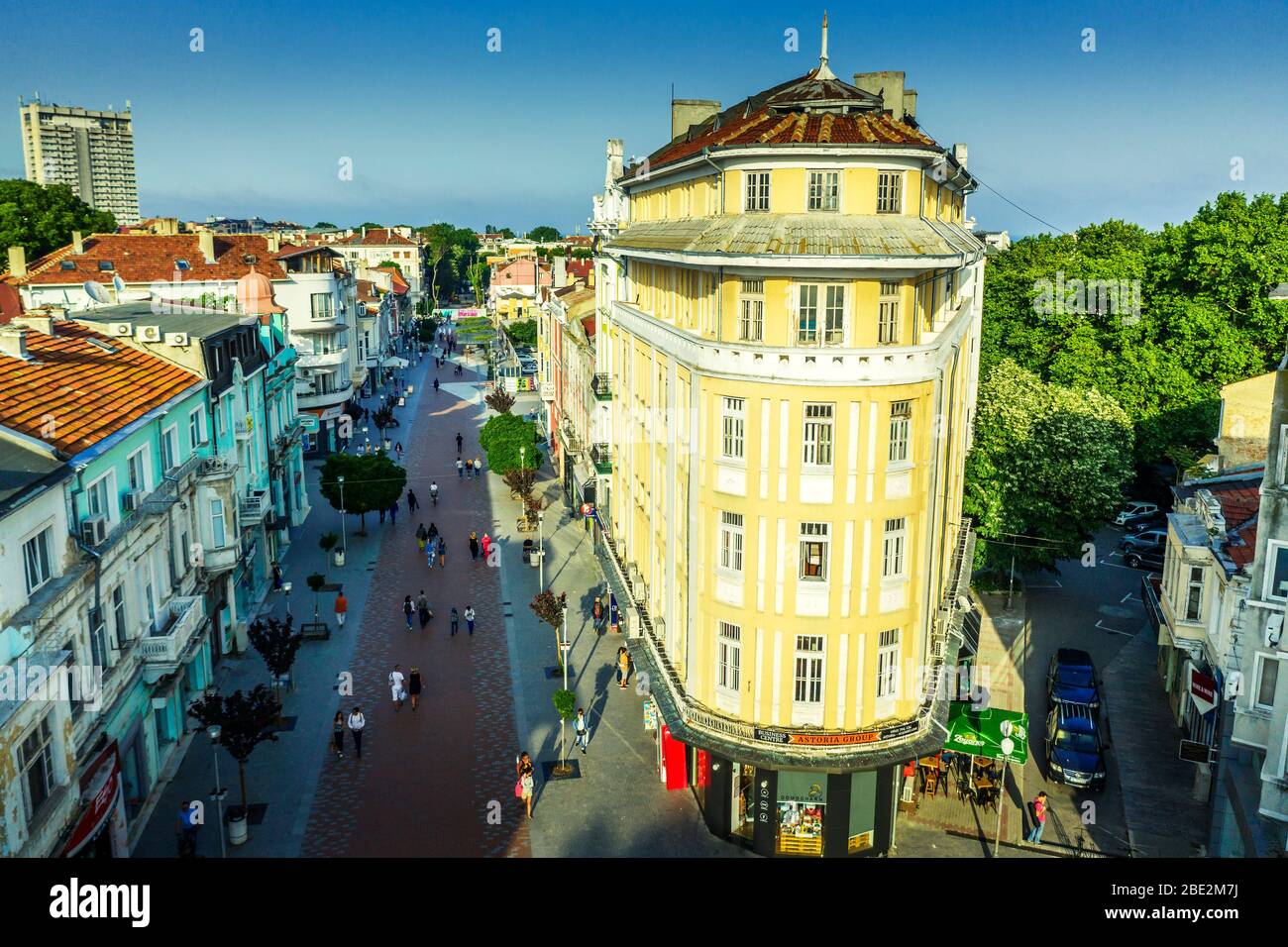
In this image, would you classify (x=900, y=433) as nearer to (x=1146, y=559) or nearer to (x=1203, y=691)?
(x=1203, y=691)

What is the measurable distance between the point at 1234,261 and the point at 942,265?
103 ft

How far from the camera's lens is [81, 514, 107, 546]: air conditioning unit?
2073 cm

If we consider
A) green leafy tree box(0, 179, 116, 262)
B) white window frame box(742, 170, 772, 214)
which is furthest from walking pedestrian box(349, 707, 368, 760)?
green leafy tree box(0, 179, 116, 262)

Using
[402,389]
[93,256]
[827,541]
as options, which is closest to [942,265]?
[827,541]

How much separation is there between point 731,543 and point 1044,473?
20.8 m

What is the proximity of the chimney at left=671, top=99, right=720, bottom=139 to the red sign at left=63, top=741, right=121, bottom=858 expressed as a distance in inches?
1068

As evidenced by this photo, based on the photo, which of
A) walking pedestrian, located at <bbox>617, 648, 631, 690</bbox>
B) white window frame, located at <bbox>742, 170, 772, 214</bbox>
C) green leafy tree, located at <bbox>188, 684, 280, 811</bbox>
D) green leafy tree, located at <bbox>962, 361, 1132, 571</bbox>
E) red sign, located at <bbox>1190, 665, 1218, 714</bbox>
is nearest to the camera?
white window frame, located at <bbox>742, 170, 772, 214</bbox>

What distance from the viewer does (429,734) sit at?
1155 inches

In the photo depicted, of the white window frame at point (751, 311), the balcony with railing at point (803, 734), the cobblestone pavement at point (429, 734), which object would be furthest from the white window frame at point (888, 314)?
the cobblestone pavement at point (429, 734)

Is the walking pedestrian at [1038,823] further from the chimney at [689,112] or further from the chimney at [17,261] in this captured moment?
the chimney at [17,261]

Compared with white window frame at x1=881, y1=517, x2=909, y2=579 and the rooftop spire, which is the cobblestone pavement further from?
the rooftop spire

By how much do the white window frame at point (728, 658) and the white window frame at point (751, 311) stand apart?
6.17 meters

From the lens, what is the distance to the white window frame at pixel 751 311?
2095 cm
